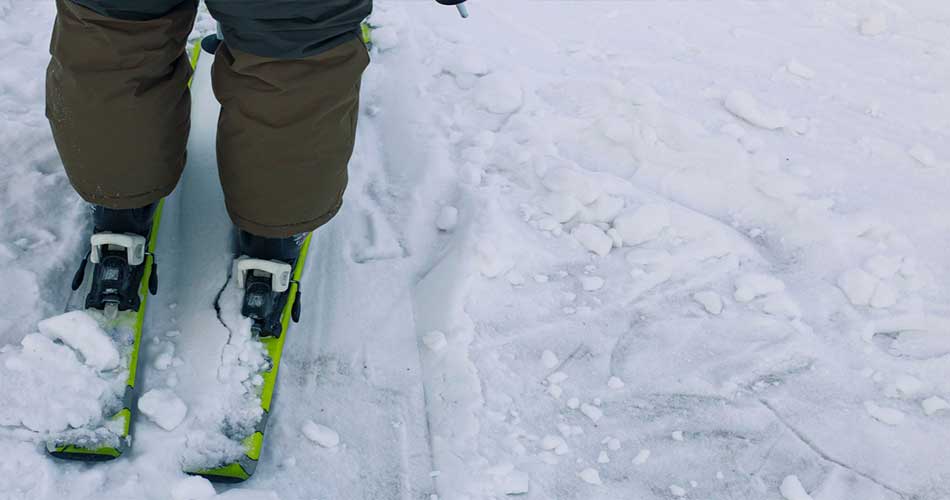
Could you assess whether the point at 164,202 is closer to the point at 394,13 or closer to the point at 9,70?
the point at 9,70

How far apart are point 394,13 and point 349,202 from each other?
82 centimetres

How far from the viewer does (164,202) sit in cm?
189

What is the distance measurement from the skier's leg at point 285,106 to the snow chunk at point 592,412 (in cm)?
63

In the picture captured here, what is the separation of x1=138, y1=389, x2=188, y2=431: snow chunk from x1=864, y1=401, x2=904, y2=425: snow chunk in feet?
4.44

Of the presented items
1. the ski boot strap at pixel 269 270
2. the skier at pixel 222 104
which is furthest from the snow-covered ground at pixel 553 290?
the skier at pixel 222 104

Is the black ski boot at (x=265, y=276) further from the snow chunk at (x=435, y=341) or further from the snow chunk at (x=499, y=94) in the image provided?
the snow chunk at (x=499, y=94)

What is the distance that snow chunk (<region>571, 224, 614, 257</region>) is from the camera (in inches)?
79.9

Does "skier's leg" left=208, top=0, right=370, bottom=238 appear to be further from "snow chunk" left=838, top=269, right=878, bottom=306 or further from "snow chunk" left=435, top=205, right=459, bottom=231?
"snow chunk" left=838, top=269, right=878, bottom=306

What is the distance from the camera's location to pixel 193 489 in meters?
1.41

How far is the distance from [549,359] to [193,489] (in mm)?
739

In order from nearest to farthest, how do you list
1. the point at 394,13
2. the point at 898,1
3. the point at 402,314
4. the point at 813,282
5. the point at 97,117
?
the point at 97,117 < the point at 402,314 < the point at 813,282 < the point at 394,13 < the point at 898,1

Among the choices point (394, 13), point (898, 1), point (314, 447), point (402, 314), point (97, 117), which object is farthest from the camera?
point (898, 1)

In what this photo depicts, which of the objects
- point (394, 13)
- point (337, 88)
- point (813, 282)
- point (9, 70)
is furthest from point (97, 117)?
point (813, 282)

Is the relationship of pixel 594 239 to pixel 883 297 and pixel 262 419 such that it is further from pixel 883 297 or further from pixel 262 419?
pixel 262 419
